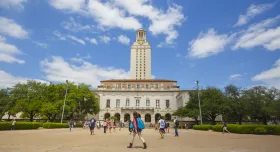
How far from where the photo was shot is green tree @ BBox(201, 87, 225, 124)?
132 feet

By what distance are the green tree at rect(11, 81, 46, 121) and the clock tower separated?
4992cm

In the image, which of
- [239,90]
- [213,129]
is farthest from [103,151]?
[239,90]

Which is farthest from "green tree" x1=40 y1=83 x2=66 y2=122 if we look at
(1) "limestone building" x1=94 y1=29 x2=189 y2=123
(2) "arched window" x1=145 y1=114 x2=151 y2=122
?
(2) "arched window" x1=145 y1=114 x2=151 y2=122

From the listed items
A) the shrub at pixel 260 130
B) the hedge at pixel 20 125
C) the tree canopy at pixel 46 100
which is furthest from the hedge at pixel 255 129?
the tree canopy at pixel 46 100

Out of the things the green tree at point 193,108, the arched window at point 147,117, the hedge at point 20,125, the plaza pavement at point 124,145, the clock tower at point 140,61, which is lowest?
the arched window at point 147,117

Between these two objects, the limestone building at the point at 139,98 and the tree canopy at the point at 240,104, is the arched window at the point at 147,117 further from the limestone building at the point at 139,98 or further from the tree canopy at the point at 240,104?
the tree canopy at the point at 240,104

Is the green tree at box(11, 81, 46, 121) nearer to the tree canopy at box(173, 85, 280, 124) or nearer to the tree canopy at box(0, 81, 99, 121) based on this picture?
the tree canopy at box(0, 81, 99, 121)

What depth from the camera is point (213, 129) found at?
27.3 metres

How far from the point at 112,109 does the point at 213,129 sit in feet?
148

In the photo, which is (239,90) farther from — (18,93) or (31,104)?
(18,93)

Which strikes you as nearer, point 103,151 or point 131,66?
point 103,151

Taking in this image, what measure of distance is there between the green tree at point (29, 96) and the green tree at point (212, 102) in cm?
3757

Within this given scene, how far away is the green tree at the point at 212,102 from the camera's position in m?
40.2

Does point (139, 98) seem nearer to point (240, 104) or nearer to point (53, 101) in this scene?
point (53, 101)
